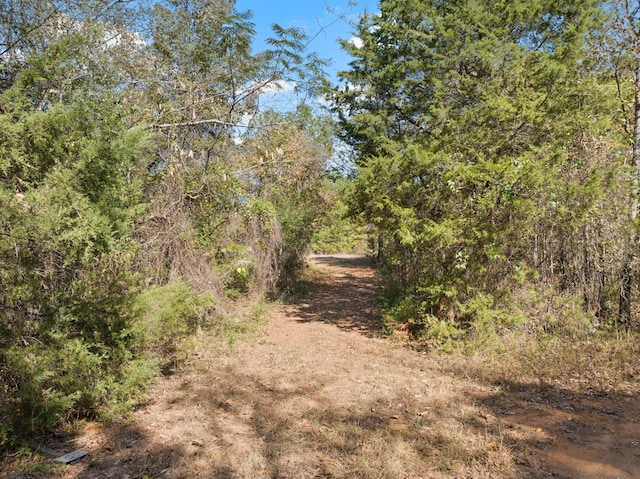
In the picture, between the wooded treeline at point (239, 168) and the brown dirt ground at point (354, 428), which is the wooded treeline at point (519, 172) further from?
the brown dirt ground at point (354, 428)

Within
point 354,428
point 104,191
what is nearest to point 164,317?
point 104,191

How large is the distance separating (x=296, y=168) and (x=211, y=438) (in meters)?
9.96

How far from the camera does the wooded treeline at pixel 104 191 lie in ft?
11.2

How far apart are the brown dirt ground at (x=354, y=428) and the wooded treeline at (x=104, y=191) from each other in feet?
1.93

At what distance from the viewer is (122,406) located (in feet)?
13.3

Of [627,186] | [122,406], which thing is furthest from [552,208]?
[122,406]

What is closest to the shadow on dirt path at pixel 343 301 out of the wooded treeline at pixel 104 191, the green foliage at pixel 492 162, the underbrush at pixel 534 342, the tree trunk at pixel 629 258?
the underbrush at pixel 534 342

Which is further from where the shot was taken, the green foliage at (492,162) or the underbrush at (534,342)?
the green foliage at (492,162)

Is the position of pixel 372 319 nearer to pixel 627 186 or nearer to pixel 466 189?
pixel 466 189

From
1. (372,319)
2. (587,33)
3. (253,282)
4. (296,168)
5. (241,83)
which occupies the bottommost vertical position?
(372,319)

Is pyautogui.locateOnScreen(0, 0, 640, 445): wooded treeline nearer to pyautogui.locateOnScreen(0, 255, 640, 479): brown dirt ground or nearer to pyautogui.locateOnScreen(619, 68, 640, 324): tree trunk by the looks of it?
pyautogui.locateOnScreen(619, 68, 640, 324): tree trunk

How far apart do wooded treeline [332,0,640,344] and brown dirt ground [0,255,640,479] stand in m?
1.72

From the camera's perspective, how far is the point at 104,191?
152 inches

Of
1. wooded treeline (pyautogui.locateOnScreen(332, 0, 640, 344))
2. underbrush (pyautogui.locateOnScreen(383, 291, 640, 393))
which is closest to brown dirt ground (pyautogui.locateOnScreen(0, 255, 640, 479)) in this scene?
underbrush (pyautogui.locateOnScreen(383, 291, 640, 393))
